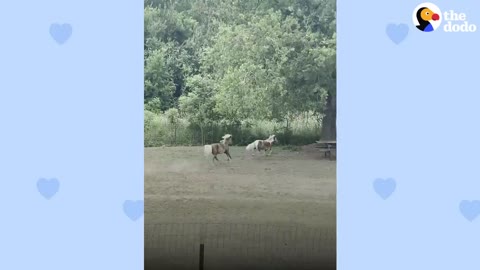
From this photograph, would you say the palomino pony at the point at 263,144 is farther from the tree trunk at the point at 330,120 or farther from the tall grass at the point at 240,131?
the tree trunk at the point at 330,120

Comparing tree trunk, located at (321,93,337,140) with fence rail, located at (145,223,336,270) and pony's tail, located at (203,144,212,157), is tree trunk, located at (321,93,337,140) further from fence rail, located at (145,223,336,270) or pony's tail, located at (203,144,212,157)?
pony's tail, located at (203,144,212,157)

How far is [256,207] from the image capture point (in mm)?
3658

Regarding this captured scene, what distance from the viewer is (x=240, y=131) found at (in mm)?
3729
